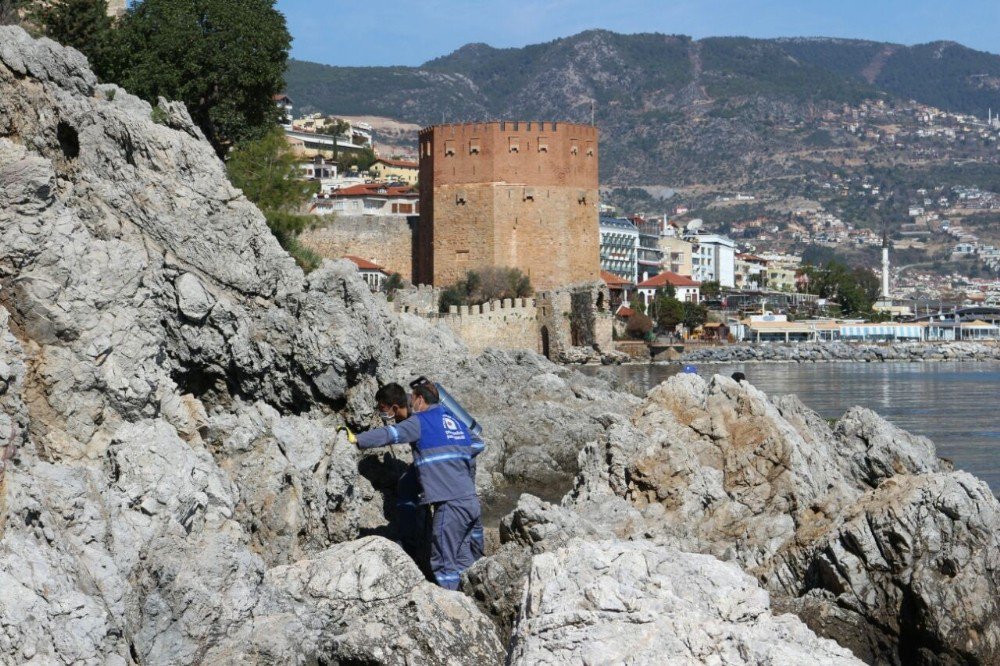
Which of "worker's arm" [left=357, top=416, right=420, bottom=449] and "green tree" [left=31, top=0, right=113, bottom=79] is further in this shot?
"green tree" [left=31, top=0, right=113, bottom=79]

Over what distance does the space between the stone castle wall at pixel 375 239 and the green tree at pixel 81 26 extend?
80.5 feet

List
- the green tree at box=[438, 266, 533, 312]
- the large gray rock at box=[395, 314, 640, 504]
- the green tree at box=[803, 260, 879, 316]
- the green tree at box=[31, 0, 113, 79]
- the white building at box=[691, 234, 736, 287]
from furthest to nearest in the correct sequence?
the white building at box=[691, 234, 736, 287] < the green tree at box=[803, 260, 879, 316] < the green tree at box=[438, 266, 533, 312] < the green tree at box=[31, 0, 113, 79] < the large gray rock at box=[395, 314, 640, 504]

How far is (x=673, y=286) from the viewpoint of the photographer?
68125mm

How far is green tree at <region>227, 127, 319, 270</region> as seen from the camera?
17.5 meters

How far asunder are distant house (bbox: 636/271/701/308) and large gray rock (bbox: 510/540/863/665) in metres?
59.8

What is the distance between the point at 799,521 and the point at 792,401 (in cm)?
413

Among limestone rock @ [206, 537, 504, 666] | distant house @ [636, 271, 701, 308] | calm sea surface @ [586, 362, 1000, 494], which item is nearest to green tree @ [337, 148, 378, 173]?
distant house @ [636, 271, 701, 308]

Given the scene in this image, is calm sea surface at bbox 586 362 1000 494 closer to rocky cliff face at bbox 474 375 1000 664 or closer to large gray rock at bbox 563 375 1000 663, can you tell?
large gray rock at bbox 563 375 1000 663

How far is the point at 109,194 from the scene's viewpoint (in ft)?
30.9

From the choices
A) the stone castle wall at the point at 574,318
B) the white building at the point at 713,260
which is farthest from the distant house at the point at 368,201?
the white building at the point at 713,260

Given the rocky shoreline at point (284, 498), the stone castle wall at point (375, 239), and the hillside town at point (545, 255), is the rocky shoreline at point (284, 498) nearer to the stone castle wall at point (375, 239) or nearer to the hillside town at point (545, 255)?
the hillside town at point (545, 255)

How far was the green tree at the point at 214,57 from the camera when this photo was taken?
1828 centimetres

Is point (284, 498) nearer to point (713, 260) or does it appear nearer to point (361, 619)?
point (361, 619)

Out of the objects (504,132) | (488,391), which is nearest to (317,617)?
(488,391)
